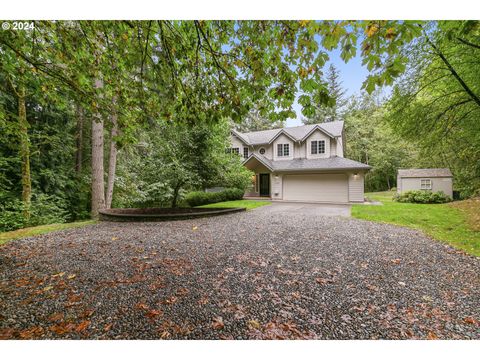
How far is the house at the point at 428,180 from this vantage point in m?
13.5

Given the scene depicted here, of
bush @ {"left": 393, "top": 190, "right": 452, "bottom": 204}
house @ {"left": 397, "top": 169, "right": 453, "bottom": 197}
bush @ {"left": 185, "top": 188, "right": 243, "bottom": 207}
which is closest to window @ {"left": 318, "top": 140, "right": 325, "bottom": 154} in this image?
bush @ {"left": 393, "top": 190, "right": 452, "bottom": 204}

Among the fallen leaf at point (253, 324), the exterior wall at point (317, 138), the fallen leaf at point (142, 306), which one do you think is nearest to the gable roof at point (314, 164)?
the exterior wall at point (317, 138)

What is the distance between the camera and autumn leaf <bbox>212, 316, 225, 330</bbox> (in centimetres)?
172

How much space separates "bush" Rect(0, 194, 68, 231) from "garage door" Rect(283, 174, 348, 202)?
1228 centimetres

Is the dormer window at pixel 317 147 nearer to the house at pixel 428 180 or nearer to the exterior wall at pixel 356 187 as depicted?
the exterior wall at pixel 356 187

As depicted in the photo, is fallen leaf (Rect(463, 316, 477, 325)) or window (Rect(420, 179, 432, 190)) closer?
fallen leaf (Rect(463, 316, 477, 325))

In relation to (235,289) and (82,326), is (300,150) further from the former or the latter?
(82,326)

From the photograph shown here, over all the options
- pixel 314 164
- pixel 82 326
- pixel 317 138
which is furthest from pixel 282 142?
pixel 82 326

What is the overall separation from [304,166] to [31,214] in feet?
44.4

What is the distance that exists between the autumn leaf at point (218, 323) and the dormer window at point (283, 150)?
14643mm

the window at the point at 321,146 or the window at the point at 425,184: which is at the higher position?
the window at the point at 321,146

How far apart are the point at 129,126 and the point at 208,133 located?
390cm

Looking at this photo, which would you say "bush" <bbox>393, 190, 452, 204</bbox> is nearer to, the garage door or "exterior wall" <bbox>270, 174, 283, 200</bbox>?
the garage door
